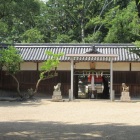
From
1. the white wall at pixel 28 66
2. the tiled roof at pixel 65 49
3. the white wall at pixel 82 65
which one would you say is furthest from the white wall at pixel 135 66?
the white wall at pixel 28 66

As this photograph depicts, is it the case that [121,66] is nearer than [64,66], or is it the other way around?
[121,66]

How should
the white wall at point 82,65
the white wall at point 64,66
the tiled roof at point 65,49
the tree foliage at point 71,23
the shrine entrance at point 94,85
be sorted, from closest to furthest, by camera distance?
the shrine entrance at point 94,85 < the tiled roof at point 65,49 < the white wall at point 64,66 < the white wall at point 82,65 < the tree foliage at point 71,23

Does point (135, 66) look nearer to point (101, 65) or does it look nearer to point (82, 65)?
point (101, 65)

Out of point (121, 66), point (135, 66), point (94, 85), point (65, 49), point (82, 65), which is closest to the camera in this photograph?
point (135, 66)

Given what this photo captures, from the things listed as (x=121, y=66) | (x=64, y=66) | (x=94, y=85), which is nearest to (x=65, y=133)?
(x=64, y=66)

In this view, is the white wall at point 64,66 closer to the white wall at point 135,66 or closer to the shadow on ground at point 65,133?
the white wall at point 135,66

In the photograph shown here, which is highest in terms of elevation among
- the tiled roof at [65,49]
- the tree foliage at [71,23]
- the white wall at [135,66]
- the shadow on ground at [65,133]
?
the tree foliage at [71,23]

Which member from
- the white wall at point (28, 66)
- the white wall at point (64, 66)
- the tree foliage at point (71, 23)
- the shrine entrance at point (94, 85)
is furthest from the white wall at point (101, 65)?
the tree foliage at point (71, 23)

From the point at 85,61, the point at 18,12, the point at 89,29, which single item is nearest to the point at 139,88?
the point at 85,61

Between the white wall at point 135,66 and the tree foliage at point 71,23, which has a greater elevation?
the tree foliage at point 71,23

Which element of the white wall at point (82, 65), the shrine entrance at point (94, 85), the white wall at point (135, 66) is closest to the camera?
the white wall at point (135, 66)

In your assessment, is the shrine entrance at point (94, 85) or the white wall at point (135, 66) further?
the shrine entrance at point (94, 85)

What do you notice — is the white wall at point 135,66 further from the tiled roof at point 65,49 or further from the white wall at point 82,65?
the white wall at point 82,65

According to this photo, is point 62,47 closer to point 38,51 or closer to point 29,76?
point 38,51
